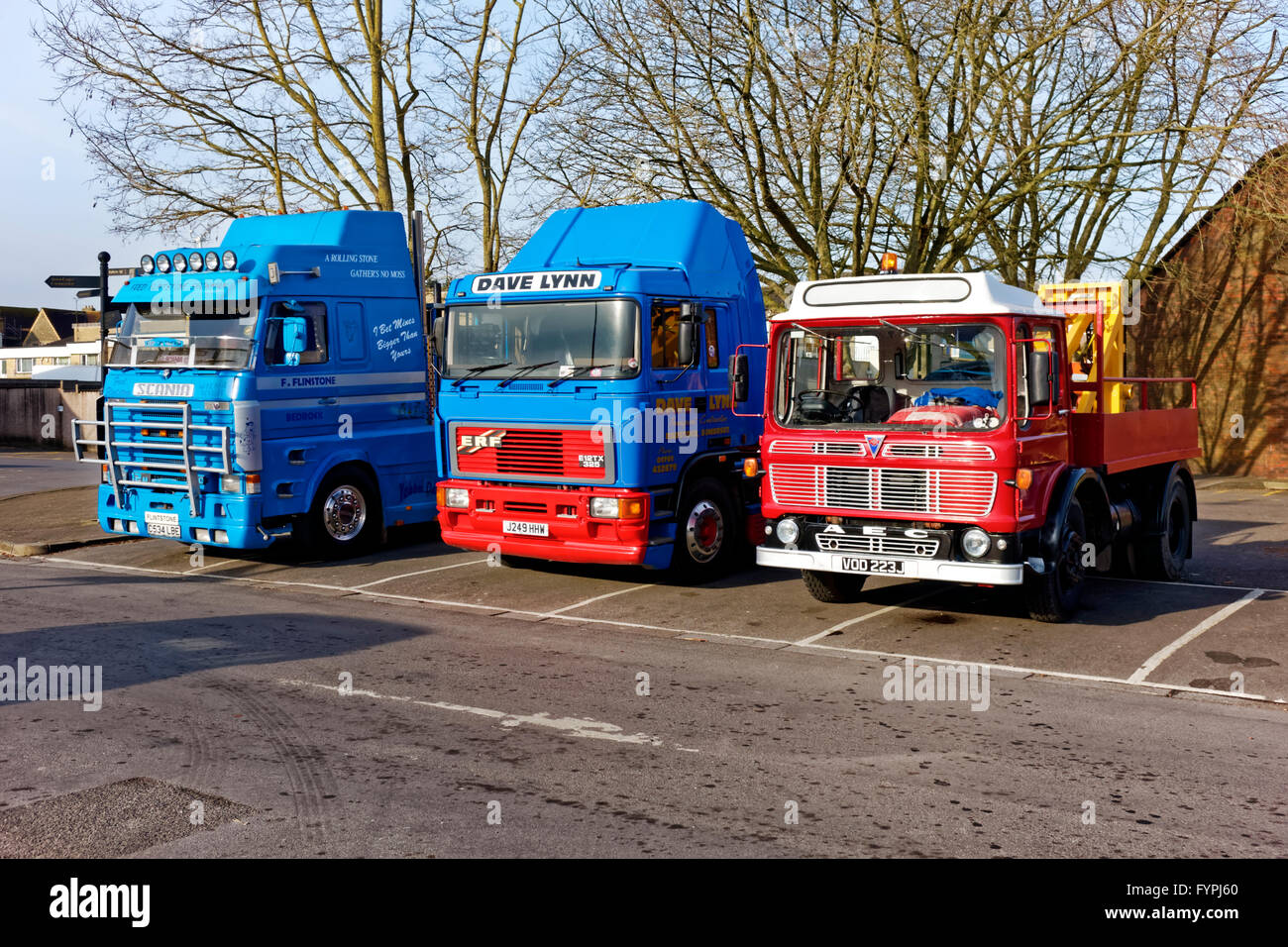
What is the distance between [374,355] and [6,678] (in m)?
6.98

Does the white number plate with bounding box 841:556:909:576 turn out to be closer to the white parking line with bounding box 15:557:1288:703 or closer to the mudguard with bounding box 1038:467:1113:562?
the white parking line with bounding box 15:557:1288:703

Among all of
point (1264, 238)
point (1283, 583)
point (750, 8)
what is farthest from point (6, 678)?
point (1264, 238)

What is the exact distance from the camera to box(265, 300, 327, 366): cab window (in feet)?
Answer: 43.4

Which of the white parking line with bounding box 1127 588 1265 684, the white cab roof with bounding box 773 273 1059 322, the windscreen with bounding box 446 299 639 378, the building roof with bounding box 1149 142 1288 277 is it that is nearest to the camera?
the white parking line with bounding box 1127 588 1265 684

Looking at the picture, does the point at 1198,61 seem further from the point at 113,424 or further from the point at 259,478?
the point at 113,424

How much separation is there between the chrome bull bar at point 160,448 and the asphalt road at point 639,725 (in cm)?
142

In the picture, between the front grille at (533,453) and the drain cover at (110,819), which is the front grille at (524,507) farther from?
the drain cover at (110,819)

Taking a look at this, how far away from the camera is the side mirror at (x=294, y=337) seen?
13344mm

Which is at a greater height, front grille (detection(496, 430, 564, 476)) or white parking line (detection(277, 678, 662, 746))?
front grille (detection(496, 430, 564, 476))

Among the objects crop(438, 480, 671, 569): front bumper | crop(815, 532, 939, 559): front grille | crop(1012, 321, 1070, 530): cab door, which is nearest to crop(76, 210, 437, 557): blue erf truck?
crop(438, 480, 671, 569): front bumper

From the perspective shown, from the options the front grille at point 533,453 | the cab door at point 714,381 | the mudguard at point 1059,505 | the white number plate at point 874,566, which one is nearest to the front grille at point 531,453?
the front grille at point 533,453

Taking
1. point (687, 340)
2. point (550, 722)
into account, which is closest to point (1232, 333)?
point (687, 340)

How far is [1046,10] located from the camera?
18.1 meters

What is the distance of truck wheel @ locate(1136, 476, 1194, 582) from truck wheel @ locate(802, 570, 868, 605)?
3163 mm
